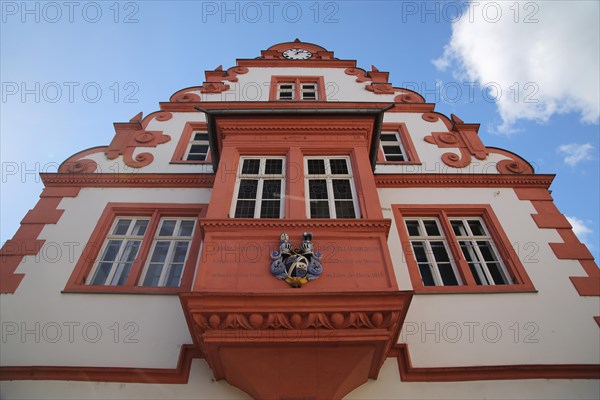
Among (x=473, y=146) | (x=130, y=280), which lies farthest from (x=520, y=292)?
(x=130, y=280)

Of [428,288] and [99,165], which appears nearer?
[428,288]

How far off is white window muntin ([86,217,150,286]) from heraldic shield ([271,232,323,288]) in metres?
3.40

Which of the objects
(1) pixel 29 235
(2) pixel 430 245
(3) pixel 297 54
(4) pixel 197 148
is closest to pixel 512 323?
(2) pixel 430 245

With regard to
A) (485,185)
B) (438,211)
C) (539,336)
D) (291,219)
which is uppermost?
(485,185)

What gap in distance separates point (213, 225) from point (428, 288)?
4084 millimetres

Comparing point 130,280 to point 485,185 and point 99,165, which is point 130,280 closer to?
point 99,165

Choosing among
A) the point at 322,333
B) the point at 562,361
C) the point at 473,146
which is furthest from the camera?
the point at 473,146

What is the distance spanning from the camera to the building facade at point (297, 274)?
21.4 ft

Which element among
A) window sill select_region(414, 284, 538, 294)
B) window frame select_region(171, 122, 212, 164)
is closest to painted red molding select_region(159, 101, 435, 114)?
window frame select_region(171, 122, 212, 164)

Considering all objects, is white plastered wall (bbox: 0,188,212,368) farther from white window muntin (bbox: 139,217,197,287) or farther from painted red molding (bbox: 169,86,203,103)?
painted red molding (bbox: 169,86,203,103)

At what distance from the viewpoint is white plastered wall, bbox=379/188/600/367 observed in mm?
7250

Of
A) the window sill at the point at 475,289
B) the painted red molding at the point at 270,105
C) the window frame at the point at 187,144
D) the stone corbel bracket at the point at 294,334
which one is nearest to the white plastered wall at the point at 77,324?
the stone corbel bracket at the point at 294,334

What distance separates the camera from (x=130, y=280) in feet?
27.2

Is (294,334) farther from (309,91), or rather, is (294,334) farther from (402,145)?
(309,91)
